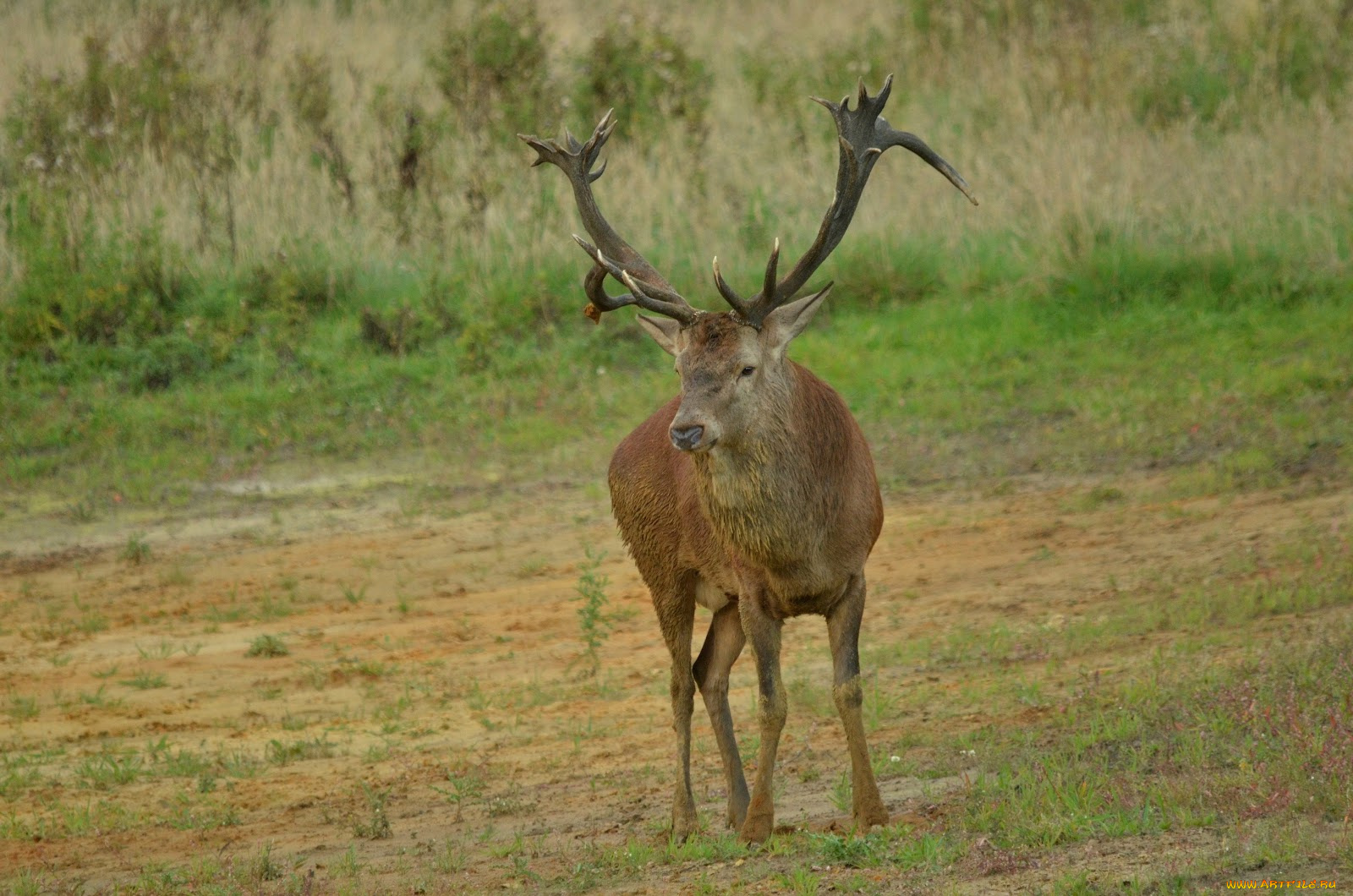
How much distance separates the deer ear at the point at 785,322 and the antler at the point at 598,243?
1.13 ft

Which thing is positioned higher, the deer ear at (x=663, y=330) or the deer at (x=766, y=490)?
the deer ear at (x=663, y=330)

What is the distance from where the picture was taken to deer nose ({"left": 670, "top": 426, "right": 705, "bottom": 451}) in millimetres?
6160

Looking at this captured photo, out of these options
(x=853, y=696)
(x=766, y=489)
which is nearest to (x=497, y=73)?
(x=766, y=489)

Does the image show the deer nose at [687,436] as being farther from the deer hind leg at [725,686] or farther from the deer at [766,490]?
the deer hind leg at [725,686]

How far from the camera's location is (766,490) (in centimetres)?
646

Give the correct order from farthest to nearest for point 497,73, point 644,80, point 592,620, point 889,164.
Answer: point 497,73 → point 644,80 → point 889,164 → point 592,620

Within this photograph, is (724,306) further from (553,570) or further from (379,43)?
(379,43)

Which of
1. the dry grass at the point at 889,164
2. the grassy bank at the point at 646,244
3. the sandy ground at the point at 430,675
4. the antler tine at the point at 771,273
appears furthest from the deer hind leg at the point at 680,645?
the dry grass at the point at 889,164

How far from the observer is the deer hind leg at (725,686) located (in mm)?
7020

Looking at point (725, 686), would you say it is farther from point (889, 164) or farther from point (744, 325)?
point (889, 164)

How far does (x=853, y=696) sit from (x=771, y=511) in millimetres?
760

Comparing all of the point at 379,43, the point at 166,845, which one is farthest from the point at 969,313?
the point at 379,43

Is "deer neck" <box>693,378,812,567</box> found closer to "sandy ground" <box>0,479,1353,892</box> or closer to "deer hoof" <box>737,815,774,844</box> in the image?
"deer hoof" <box>737,815,774,844</box>

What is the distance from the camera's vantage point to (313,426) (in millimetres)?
13617
